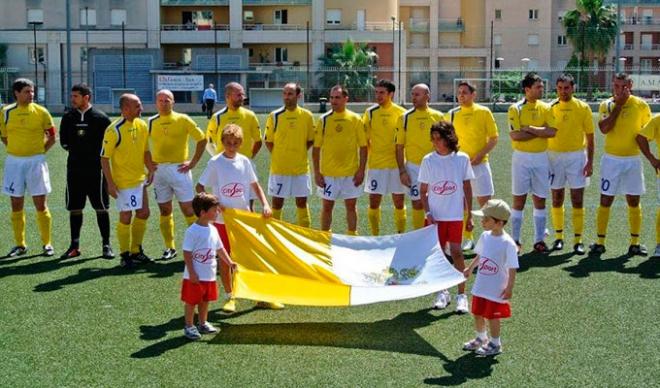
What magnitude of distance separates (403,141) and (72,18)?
205 feet

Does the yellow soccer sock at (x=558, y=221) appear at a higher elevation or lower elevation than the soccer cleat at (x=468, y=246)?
higher

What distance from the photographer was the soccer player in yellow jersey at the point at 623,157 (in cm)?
1148

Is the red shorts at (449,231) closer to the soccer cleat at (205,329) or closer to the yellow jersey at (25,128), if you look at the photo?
the soccer cleat at (205,329)

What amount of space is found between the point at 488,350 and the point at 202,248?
245 centimetres

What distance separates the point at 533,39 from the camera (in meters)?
79.9

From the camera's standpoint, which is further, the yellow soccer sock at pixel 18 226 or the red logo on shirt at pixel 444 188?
the yellow soccer sock at pixel 18 226

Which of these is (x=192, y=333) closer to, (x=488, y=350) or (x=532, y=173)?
(x=488, y=350)

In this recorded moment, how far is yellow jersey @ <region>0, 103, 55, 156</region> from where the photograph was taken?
1148cm

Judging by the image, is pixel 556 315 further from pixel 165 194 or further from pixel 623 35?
pixel 623 35

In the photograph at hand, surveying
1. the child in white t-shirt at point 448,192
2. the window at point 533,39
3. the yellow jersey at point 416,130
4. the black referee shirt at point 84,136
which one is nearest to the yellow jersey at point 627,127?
the yellow jersey at point 416,130

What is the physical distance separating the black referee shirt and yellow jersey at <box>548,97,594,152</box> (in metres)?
5.66

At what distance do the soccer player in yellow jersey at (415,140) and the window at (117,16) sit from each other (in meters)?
61.2

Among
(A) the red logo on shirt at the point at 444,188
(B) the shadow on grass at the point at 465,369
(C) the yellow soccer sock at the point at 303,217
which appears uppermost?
(A) the red logo on shirt at the point at 444,188

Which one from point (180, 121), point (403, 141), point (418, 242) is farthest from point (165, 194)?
point (418, 242)
